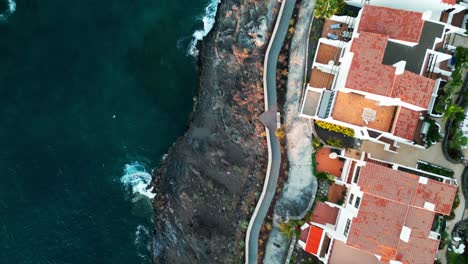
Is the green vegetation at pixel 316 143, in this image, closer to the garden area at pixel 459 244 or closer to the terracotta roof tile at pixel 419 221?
the terracotta roof tile at pixel 419 221

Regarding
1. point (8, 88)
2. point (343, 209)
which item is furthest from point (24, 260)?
point (343, 209)

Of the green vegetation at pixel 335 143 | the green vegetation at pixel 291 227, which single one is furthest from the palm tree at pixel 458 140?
the green vegetation at pixel 291 227

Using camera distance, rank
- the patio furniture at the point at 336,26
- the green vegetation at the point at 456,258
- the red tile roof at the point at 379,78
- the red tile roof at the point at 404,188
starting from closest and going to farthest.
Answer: the red tile roof at the point at 404,188
the red tile roof at the point at 379,78
the green vegetation at the point at 456,258
the patio furniture at the point at 336,26

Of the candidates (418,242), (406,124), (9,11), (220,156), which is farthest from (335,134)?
(9,11)

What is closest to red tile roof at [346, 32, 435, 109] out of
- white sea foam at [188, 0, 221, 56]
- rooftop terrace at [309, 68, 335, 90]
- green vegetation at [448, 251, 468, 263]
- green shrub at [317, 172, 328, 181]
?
rooftop terrace at [309, 68, 335, 90]

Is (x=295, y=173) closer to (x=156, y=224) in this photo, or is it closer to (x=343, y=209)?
(x=343, y=209)

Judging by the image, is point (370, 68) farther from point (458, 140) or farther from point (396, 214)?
point (396, 214)
